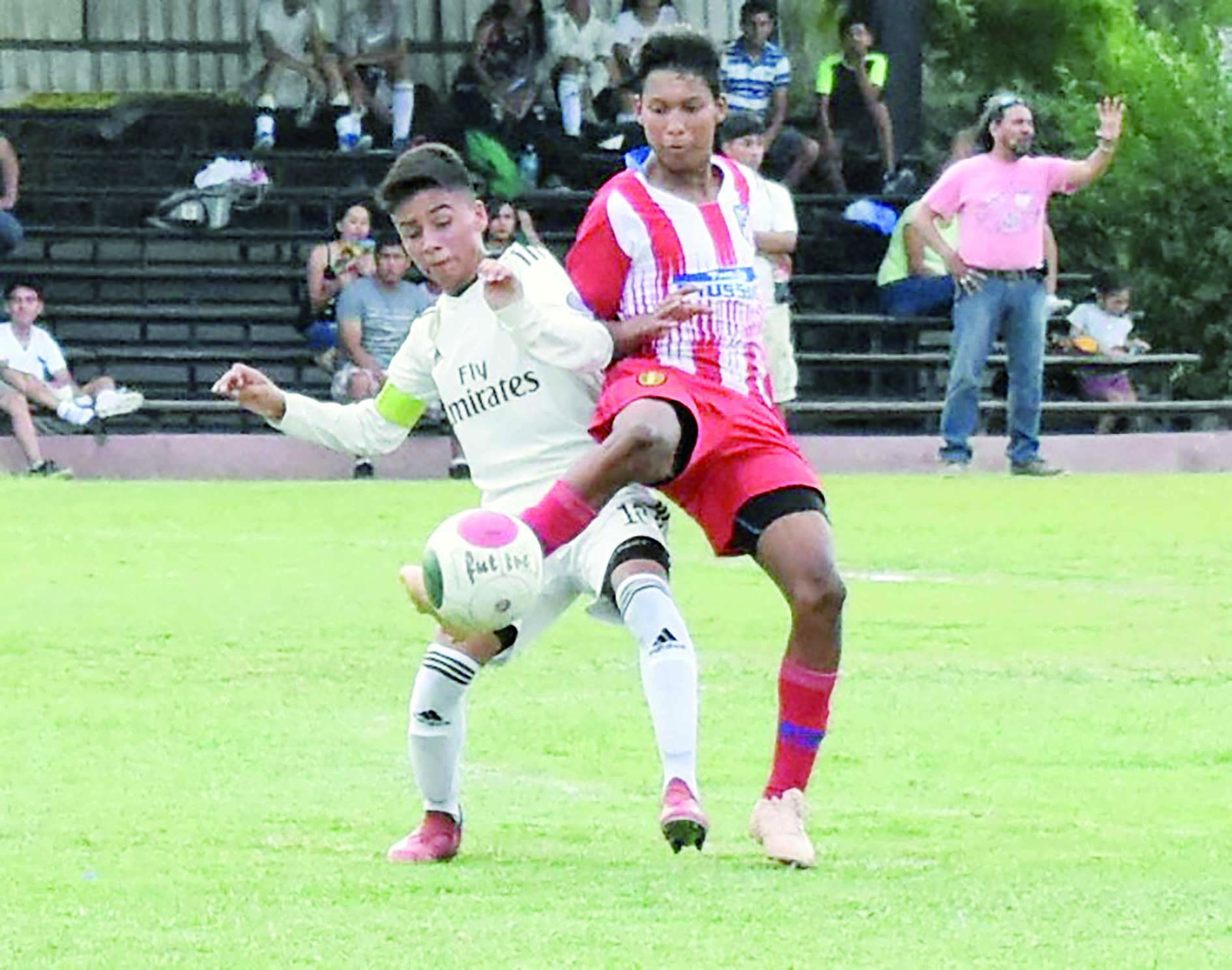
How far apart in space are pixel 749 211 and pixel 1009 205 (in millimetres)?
12438

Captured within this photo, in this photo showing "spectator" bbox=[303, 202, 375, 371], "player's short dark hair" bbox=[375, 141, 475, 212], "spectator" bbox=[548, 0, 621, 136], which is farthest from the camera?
"spectator" bbox=[548, 0, 621, 136]

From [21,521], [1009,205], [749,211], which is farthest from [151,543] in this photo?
[749,211]

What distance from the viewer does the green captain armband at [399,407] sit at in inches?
323

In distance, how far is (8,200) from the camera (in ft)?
81.7

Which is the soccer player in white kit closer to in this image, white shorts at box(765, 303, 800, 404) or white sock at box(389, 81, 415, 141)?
white shorts at box(765, 303, 800, 404)

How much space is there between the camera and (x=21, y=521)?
1716 cm

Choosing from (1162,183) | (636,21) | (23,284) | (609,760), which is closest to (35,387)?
(23,284)

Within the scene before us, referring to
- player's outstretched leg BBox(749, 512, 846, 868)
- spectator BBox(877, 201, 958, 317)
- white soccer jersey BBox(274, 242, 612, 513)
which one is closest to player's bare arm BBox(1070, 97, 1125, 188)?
spectator BBox(877, 201, 958, 317)

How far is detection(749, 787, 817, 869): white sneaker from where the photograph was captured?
741cm

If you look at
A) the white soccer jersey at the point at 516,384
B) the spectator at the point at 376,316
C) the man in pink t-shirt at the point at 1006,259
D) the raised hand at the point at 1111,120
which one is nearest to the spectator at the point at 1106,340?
the man in pink t-shirt at the point at 1006,259

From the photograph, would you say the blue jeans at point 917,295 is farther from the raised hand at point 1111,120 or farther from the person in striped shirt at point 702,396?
the person in striped shirt at point 702,396

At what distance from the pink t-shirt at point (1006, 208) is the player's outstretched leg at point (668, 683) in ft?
42.8

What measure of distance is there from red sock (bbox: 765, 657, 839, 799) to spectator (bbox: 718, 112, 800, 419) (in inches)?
267

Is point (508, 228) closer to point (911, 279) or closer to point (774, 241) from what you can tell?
point (911, 279)
